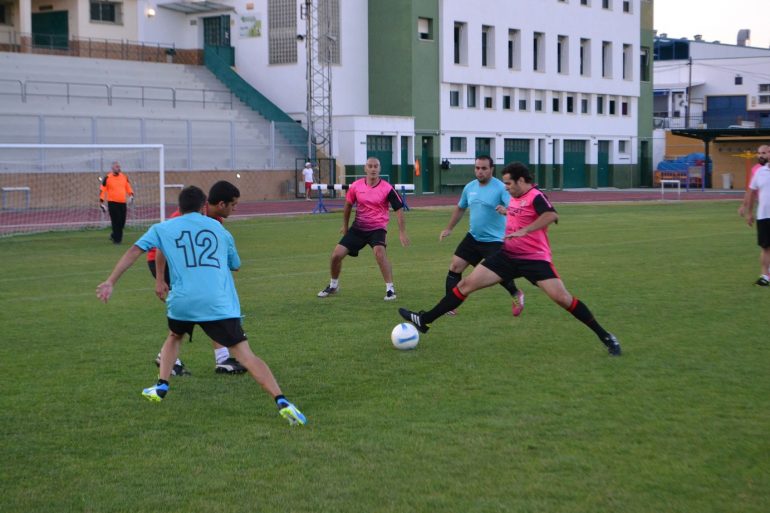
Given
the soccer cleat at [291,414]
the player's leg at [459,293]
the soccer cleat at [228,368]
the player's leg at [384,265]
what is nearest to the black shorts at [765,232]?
the player's leg at [384,265]

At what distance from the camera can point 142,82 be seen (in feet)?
150

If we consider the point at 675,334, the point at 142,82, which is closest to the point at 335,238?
the point at 675,334

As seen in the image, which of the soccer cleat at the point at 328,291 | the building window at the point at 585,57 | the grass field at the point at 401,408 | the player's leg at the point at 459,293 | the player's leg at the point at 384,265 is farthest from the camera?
the building window at the point at 585,57

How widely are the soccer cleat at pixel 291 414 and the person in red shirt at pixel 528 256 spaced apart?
334cm

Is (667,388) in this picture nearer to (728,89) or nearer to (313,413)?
(313,413)

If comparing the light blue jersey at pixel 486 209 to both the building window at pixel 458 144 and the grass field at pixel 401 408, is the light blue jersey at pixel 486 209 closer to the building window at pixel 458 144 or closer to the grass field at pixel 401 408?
the grass field at pixel 401 408

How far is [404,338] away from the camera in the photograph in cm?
1021

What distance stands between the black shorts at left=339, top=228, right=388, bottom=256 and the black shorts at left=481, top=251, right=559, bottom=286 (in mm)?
3976

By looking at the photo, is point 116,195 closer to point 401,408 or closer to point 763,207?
point 763,207

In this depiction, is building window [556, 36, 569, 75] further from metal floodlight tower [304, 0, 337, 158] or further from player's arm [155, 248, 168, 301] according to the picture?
player's arm [155, 248, 168, 301]

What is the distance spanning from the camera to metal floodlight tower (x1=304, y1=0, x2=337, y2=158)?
4653cm

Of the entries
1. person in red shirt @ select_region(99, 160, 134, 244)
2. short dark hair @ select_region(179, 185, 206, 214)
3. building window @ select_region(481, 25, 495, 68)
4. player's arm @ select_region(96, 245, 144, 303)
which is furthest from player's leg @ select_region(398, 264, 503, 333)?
building window @ select_region(481, 25, 495, 68)

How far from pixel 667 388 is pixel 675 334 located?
271 centimetres

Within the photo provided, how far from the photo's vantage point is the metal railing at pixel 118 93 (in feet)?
132
